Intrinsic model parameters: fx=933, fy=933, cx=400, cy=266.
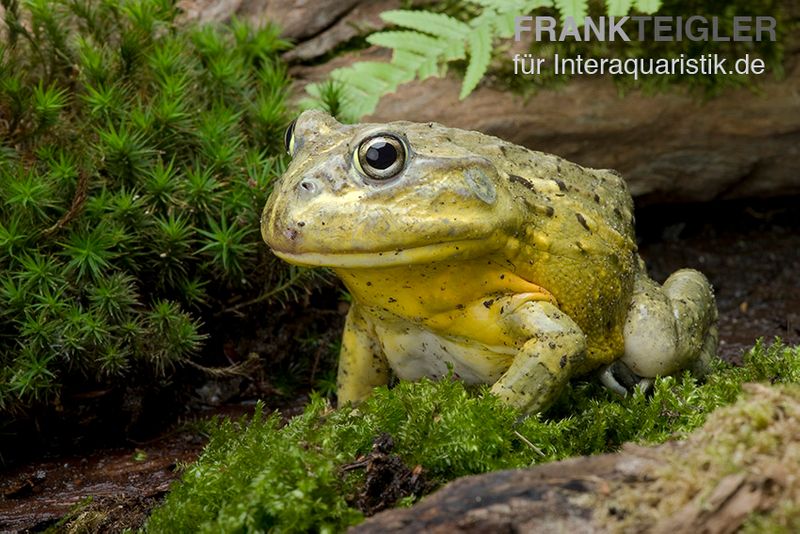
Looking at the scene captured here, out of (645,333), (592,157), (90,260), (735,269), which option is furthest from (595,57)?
(90,260)

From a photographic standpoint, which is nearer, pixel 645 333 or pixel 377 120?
pixel 645 333

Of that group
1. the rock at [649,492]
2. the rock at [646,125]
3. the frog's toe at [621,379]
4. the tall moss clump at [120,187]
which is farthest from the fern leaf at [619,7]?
the rock at [649,492]

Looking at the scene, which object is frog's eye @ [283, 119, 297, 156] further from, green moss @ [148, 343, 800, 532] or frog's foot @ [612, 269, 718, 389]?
frog's foot @ [612, 269, 718, 389]

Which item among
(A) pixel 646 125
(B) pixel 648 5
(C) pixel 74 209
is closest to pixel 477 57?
(B) pixel 648 5

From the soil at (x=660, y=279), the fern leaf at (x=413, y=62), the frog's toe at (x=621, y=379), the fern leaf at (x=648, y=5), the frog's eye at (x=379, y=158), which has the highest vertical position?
the fern leaf at (x=648, y=5)

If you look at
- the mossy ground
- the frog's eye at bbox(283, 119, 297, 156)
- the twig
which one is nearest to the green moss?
the mossy ground

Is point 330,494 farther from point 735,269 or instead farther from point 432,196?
point 735,269

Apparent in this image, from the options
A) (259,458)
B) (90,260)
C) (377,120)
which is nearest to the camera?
(259,458)

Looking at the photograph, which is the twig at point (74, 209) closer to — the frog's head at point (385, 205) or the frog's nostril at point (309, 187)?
the frog's head at point (385, 205)
